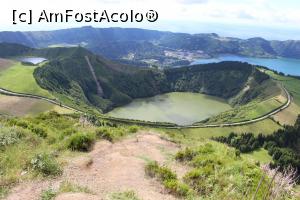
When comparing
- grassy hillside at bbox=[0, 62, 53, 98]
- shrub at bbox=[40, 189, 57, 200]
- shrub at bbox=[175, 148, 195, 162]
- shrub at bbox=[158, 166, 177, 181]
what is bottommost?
grassy hillside at bbox=[0, 62, 53, 98]

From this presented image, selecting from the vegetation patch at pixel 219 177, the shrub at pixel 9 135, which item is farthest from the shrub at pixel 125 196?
the shrub at pixel 9 135

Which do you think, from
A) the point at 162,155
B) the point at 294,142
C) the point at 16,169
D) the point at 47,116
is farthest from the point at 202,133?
the point at 16,169

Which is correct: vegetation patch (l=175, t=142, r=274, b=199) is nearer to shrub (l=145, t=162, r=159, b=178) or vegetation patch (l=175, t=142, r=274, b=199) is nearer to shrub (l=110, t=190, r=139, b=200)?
shrub (l=145, t=162, r=159, b=178)

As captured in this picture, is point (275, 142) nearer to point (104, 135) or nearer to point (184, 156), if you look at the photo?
point (104, 135)

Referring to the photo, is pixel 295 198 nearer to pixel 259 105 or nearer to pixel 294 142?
pixel 294 142

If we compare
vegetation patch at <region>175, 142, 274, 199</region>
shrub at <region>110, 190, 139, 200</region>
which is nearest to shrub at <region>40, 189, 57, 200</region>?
shrub at <region>110, 190, 139, 200</region>

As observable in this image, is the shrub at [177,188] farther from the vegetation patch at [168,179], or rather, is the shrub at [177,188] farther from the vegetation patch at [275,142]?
the vegetation patch at [275,142]
